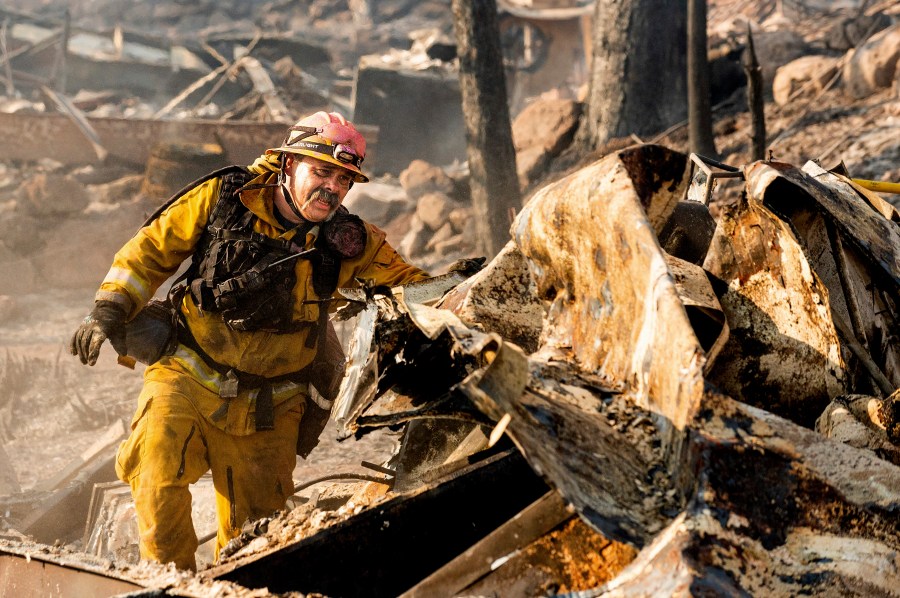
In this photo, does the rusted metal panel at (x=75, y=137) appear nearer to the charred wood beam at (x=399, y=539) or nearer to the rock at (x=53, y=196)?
the rock at (x=53, y=196)

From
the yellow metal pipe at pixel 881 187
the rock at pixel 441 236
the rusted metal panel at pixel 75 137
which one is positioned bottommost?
the rock at pixel 441 236

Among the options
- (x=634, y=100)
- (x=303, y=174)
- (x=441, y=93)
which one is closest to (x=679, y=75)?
(x=634, y=100)

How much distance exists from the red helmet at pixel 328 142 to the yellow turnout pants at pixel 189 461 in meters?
1.04

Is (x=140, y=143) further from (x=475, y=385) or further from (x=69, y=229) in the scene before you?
(x=475, y=385)

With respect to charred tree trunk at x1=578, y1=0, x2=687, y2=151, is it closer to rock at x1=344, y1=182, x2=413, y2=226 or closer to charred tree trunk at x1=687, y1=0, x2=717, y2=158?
charred tree trunk at x1=687, y1=0, x2=717, y2=158

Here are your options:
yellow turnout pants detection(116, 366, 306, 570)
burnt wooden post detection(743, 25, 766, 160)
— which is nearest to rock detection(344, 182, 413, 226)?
burnt wooden post detection(743, 25, 766, 160)

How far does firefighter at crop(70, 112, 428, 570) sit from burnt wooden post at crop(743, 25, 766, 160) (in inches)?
133

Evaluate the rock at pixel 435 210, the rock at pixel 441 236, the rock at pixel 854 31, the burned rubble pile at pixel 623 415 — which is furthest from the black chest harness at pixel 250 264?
the rock at pixel 854 31

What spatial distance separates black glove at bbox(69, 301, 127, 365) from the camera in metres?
3.02

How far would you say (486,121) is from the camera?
703 centimetres

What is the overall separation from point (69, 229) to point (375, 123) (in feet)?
15.2

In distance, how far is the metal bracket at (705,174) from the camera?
270 cm

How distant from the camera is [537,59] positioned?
53.9 ft

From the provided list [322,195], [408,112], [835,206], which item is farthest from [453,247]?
[835,206]
